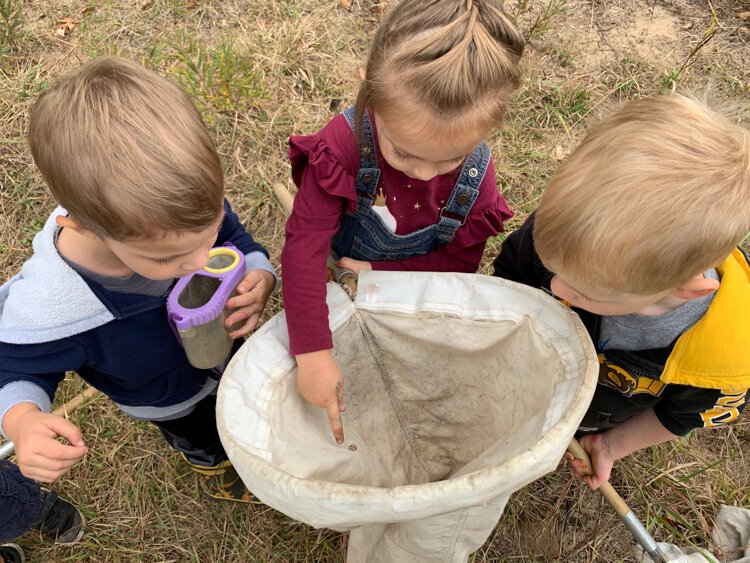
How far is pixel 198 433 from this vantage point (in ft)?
5.09

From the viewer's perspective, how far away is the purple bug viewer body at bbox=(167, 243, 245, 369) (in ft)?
3.66

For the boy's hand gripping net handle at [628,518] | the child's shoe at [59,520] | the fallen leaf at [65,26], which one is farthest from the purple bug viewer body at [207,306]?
the fallen leaf at [65,26]

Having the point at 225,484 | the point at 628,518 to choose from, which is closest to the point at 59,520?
the point at 225,484

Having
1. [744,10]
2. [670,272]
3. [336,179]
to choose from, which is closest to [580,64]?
[744,10]

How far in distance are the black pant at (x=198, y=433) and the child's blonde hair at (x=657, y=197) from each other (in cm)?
104

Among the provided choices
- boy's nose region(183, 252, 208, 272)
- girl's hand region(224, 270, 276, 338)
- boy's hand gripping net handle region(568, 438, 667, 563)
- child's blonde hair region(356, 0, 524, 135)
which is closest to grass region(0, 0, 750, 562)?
boy's hand gripping net handle region(568, 438, 667, 563)

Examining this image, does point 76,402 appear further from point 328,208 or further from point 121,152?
point 121,152

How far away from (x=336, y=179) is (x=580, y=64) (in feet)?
6.01

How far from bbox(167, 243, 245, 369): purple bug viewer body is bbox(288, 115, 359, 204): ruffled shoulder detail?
0.80 feet

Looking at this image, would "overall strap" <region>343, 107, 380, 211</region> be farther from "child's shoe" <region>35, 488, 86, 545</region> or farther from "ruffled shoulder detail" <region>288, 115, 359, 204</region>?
"child's shoe" <region>35, 488, 86, 545</region>

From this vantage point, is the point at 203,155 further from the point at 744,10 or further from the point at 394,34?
the point at 744,10

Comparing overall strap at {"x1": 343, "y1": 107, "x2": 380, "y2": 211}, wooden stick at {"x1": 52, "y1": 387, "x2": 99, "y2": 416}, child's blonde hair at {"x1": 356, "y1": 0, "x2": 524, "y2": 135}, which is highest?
child's blonde hair at {"x1": 356, "y1": 0, "x2": 524, "y2": 135}

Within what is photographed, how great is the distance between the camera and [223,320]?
1220 mm

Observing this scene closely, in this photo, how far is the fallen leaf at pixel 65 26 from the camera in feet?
8.66
